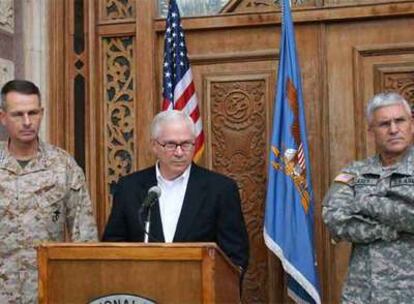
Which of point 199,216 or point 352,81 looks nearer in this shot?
point 199,216

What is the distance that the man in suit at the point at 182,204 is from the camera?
329 cm

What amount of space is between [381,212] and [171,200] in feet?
2.91

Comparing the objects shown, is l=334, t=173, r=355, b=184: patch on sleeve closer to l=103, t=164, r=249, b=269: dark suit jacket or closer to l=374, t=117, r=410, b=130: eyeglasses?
l=374, t=117, r=410, b=130: eyeglasses

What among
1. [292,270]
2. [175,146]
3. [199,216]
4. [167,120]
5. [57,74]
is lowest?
[292,270]

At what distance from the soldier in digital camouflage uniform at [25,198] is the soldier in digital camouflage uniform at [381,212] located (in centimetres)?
117

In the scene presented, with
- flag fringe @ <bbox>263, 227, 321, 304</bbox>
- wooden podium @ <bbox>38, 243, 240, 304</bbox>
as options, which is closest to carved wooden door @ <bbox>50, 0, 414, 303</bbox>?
flag fringe @ <bbox>263, 227, 321, 304</bbox>

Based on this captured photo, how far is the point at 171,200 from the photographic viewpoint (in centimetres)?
337

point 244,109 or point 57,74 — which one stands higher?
point 57,74

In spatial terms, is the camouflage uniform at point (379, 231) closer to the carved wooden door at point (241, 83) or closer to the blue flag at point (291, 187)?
the blue flag at point (291, 187)

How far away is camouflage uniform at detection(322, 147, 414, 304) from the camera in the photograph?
3.08m

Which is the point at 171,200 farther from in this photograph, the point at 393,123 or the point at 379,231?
the point at 393,123

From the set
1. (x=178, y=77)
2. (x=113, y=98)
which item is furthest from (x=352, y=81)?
(x=113, y=98)

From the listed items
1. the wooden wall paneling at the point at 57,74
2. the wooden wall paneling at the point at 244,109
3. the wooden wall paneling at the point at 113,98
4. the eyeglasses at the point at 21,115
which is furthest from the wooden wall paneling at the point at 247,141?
the eyeglasses at the point at 21,115

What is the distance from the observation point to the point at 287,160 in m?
4.05
